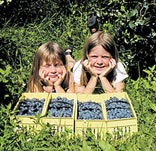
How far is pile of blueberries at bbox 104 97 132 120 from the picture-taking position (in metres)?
3.11

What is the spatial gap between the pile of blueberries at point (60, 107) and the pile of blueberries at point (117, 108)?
0.21 metres

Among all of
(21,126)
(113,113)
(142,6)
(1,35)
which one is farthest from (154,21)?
(1,35)

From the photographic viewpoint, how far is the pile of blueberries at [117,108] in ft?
10.2

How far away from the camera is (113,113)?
123 inches

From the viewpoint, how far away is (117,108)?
3131mm

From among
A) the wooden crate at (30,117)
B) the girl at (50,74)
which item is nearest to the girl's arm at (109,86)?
the girl at (50,74)

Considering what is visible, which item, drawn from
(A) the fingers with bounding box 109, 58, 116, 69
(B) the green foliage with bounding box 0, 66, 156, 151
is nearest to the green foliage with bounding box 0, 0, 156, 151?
(B) the green foliage with bounding box 0, 66, 156, 151

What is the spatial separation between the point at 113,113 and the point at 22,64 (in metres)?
2.38

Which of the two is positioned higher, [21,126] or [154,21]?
[154,21]

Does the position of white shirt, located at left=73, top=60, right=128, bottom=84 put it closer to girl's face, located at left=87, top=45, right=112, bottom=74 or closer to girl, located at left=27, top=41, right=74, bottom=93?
girl's face, located at left=87, top=45, right=112, bottom=74

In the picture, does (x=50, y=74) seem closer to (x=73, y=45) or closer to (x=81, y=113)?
(x=81, y=113)

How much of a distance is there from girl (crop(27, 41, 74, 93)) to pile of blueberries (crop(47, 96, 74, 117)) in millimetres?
541

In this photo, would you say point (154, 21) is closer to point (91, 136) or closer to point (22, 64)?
point (22, 64)

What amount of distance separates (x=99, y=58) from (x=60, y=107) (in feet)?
3.16
